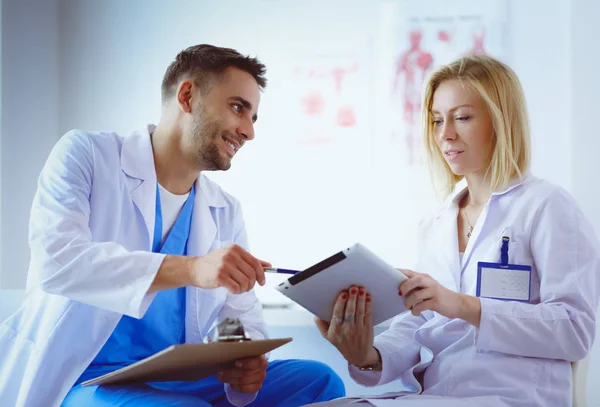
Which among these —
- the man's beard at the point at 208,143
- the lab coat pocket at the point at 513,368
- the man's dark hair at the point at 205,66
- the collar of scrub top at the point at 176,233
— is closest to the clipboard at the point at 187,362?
the collar of scrub top at the point at 176,233

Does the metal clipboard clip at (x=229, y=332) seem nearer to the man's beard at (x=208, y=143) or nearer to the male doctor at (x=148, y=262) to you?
the male doctor at (x=148, y=262)

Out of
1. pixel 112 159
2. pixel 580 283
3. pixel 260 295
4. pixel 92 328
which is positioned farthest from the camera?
pixel 260 295

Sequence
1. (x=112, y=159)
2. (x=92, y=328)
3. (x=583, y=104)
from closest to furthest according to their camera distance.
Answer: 1. (x=92, y=328)
2. (x=112, y=159)
3. (x=583, y=104)

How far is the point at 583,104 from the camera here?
2.63 metres

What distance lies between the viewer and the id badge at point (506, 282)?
5.09ft

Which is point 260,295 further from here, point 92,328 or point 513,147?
point 513,147

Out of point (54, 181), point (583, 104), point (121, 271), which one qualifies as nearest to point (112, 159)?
point (54, 181)

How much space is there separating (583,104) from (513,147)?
3.70 ft

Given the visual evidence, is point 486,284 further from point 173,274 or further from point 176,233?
point 176,233

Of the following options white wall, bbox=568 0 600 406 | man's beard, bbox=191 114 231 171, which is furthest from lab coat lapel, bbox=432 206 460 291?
white wall, bbox=568 0 600 406

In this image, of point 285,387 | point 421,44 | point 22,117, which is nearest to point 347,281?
point 285,387

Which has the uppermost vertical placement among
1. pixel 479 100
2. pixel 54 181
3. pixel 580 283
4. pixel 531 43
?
pixel 531 43

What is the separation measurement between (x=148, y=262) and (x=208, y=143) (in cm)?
52

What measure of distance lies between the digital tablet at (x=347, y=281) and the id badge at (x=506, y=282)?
21cm
